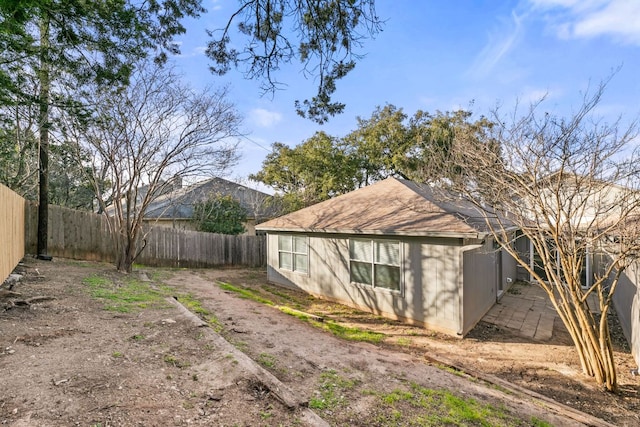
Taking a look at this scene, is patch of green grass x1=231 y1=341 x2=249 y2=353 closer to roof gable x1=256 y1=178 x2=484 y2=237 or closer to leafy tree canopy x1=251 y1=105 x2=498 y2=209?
roof gable x1=256 y1=178 x2=484 y2=237

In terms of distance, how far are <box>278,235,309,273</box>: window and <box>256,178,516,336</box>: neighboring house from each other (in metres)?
0.03

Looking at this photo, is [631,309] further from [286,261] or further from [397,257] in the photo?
[286,261]

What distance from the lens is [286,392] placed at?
3.03 metres

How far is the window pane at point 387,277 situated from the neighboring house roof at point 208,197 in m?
12.3

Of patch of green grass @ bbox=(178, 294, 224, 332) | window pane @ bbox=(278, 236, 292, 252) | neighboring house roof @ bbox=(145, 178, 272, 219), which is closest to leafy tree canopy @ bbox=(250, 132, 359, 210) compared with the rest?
neighboring house roof @ bbox=(145, 178, 272, 219)

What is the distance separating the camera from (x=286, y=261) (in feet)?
37.3

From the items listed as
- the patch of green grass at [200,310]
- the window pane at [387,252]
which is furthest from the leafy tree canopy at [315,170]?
the patch of green grass at [200,310]

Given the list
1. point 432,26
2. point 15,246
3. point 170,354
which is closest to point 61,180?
point 15,246

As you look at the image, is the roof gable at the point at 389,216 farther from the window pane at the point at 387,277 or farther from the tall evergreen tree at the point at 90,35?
the tall evergreen tree at the point at 90,35

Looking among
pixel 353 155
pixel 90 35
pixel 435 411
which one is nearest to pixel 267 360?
pixel 435 411

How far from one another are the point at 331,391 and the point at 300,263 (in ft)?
24.3

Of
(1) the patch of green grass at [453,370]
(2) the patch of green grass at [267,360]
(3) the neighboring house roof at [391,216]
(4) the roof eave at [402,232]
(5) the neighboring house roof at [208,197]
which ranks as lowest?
(1) the patch of green grass at [453,370]

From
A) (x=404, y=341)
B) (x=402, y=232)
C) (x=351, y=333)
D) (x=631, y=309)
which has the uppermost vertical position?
(x=402, y=232)

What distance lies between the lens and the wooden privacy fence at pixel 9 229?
5582mm
